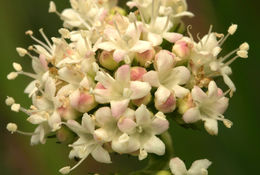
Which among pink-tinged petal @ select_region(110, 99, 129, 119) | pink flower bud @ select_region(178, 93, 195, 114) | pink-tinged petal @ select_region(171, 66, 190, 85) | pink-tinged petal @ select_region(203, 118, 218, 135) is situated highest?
pink-tinged petal @ select_region(110, 99, 129, 119)

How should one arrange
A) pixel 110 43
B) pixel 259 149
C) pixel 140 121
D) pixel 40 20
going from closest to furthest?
pixel 140 121 < pixel 110 43 < pixel 259 149 < pixel 40 20

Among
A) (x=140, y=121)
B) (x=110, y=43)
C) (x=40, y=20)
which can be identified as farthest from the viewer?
(x=40, y=20)

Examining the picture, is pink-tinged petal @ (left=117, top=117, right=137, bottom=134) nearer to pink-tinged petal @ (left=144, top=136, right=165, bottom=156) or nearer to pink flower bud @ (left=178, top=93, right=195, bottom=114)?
pink-tinged petal @ (left=144, top=136, right=165, bottom=156)

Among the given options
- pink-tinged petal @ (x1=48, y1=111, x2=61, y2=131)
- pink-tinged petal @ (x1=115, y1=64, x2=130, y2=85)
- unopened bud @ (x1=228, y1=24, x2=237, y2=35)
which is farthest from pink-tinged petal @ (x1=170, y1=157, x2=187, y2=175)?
unopened bud @ (x1=228, y1=24, x2=237, y2=35)

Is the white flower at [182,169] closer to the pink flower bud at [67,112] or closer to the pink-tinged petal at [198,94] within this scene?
the pink-tinged petal at [198,94]

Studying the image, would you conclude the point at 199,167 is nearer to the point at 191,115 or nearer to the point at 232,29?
the point at 191,115

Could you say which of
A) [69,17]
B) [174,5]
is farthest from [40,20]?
[174,5]

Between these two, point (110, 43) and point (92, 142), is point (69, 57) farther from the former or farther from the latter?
point (92, 142)
